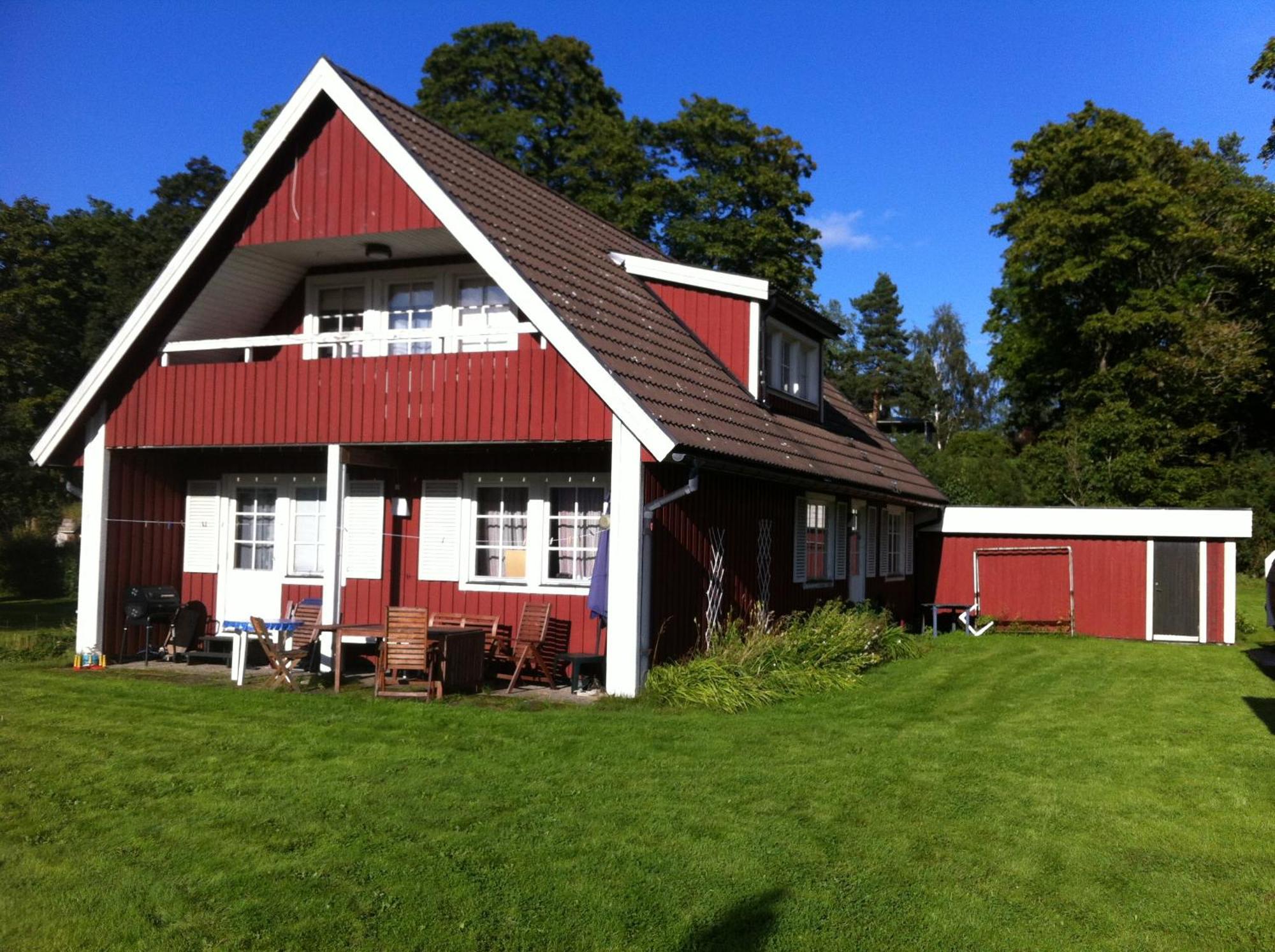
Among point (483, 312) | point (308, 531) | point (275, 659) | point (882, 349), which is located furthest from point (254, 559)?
point (882, 349)

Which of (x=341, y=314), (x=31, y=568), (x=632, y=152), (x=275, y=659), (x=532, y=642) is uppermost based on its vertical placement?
(x=632, y=152)

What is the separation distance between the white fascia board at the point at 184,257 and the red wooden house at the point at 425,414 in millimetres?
43

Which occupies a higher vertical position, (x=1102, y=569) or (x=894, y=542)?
(x=894, y=542)

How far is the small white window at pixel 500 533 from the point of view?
14.3 m

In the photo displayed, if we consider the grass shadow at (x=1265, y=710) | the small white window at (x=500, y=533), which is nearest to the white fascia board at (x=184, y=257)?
the small white window at (x=500, y=533)

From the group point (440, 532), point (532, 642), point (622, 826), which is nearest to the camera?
point (622, 826)

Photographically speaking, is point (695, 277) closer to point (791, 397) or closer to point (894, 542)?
point (791, 397)

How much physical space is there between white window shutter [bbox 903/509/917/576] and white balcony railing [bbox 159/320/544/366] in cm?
1243

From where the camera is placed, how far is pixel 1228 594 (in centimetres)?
2186

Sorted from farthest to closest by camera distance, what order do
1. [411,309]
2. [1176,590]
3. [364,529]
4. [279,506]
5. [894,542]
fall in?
1. [894,542]
2. [1176,590]
3. [279,506]
4. [411,309]
5. [364,529]

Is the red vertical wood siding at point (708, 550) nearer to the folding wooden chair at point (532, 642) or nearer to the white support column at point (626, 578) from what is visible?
the white support column at point (626, 578)

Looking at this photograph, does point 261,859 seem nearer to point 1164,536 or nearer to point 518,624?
point 518,624

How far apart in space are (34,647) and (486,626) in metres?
7.15

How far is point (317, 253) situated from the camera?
48.6 ft
